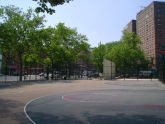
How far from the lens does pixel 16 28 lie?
83.0ft

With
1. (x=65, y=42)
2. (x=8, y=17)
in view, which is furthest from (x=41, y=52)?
(x=65, y=42)

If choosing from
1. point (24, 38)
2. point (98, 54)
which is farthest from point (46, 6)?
point (98, 54)

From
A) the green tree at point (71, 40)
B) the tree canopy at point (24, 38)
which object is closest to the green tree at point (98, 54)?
the green tree at point (71, 40)

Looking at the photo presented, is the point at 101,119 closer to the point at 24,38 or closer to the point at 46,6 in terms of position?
the point at 46,6

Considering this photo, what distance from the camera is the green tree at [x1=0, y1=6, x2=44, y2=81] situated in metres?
24.2

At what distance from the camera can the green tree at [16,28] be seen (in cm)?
2423

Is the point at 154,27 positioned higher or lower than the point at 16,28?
higher

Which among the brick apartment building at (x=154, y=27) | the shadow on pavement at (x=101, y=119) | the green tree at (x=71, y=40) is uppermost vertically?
the brick apartment building at (x=154, y=27)

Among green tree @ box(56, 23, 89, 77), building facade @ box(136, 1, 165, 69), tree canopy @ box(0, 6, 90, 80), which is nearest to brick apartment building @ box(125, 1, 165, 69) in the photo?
building facade @ box(136, 1, 165, 69)

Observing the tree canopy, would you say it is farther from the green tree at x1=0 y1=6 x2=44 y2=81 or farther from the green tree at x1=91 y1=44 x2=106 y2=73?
the green tree at x1=91 y1=44 x2=106 y2=73

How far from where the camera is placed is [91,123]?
5.20 meters

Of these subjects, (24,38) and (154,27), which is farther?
(154,27)

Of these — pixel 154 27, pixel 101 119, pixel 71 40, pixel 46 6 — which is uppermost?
pixel 154 27

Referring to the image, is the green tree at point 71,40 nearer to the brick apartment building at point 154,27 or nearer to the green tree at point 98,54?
the green tree at point 98,54
